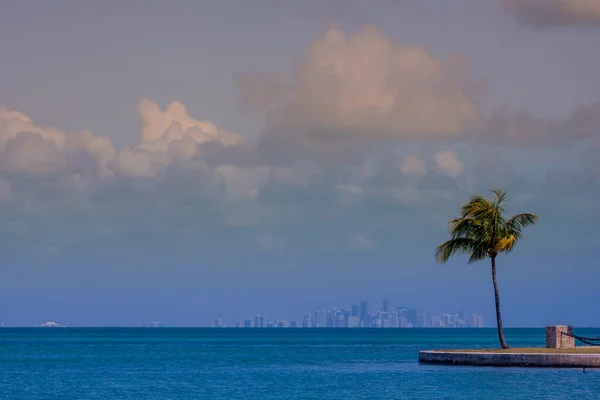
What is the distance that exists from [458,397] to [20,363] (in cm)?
6150

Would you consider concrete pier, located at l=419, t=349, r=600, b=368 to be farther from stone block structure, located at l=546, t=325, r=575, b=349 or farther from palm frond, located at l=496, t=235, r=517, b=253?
palm frond, located at l=496, t=235, r=517, b=253

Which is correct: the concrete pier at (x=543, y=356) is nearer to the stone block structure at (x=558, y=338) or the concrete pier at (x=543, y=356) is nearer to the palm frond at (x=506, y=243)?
the stone block structure at (x=558, y=338)

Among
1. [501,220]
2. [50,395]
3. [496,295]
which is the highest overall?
[501,220]

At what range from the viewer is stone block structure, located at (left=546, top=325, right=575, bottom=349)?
2653 inches

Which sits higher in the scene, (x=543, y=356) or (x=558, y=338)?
(x=558, y=338)

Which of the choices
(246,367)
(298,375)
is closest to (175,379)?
(298,375)

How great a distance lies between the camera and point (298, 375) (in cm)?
7500

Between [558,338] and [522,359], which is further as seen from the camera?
[558,338]

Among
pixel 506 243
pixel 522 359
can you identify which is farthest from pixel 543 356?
pixel 506 243

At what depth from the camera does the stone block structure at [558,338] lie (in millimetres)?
67375

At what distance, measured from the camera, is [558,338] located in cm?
6744

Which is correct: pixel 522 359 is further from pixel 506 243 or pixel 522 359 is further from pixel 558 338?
pixel 506 243

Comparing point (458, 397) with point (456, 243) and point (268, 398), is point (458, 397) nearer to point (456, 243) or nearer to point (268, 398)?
point (268, 398)

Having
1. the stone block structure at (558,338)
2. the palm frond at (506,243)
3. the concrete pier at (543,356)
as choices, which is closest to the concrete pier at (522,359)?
the concrete pier at (543,356)
